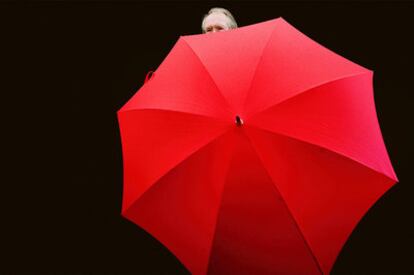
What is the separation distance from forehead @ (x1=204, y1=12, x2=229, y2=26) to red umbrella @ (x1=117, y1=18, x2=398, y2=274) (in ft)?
2.52

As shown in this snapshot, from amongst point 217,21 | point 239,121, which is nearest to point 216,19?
point 217,21

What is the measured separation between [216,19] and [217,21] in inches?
1.0

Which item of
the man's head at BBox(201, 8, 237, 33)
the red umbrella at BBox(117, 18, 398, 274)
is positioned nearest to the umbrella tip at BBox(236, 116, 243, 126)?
the red umbrella at BBox(117, 18, 398, 274)

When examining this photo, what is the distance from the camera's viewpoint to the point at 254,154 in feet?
8.25

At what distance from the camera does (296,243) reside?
2770mm

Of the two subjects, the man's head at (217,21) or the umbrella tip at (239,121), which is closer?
the umbrella tip at (239,121)

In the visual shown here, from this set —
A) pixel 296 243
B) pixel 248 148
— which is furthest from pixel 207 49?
pixel 296 243

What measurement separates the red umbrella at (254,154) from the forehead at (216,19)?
0.77 meters

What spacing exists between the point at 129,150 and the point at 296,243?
1.30 metres

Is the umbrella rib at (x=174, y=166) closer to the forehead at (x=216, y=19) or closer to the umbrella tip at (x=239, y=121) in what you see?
the umbrella tip at (x=239, y=121)

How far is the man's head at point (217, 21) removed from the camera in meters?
3.69

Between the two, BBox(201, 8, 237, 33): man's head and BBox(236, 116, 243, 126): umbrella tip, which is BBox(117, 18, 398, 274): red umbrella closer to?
BBox(236, 116, 243, 126): umbrella tip

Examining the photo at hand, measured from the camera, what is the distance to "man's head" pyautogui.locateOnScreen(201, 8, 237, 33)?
145 inches

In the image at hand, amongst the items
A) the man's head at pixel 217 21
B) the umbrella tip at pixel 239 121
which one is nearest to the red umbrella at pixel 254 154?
the umbrella tip at pixel 239 121
